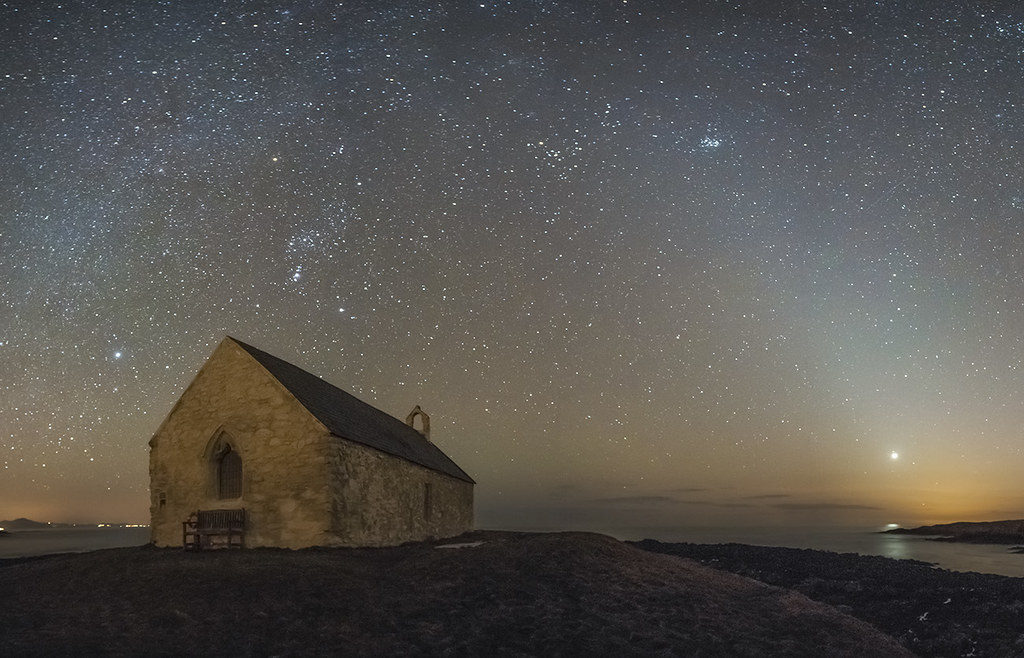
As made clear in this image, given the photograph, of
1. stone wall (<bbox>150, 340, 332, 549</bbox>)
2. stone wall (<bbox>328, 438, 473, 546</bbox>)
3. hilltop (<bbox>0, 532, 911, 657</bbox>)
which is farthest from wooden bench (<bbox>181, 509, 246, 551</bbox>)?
stone wall (<bbox>328, 438, 473, 546</bbox>)

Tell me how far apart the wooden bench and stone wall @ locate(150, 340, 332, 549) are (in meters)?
0.32

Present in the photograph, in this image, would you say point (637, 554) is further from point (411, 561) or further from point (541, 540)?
point (411, 561)

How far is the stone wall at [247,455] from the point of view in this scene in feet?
78.2

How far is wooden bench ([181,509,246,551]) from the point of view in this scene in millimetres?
23922

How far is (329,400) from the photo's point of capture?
3006cm

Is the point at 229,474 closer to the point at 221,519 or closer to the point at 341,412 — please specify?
the point at 221,519

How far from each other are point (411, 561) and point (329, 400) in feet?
33.4

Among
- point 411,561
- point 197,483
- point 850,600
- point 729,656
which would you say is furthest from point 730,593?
point 197,483

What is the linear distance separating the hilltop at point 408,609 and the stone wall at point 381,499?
7.84ft

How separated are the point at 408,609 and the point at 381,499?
11191 mm

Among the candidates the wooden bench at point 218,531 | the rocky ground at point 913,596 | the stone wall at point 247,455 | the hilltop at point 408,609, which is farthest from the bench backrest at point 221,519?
the rocky ground at point 913,596

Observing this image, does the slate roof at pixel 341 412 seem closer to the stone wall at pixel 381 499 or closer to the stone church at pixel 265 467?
the stone church at pixel 265 467

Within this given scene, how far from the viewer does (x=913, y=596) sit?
874 inches

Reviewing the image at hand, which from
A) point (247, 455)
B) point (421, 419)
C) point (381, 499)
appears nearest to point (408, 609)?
Answer: point (247, 455)
